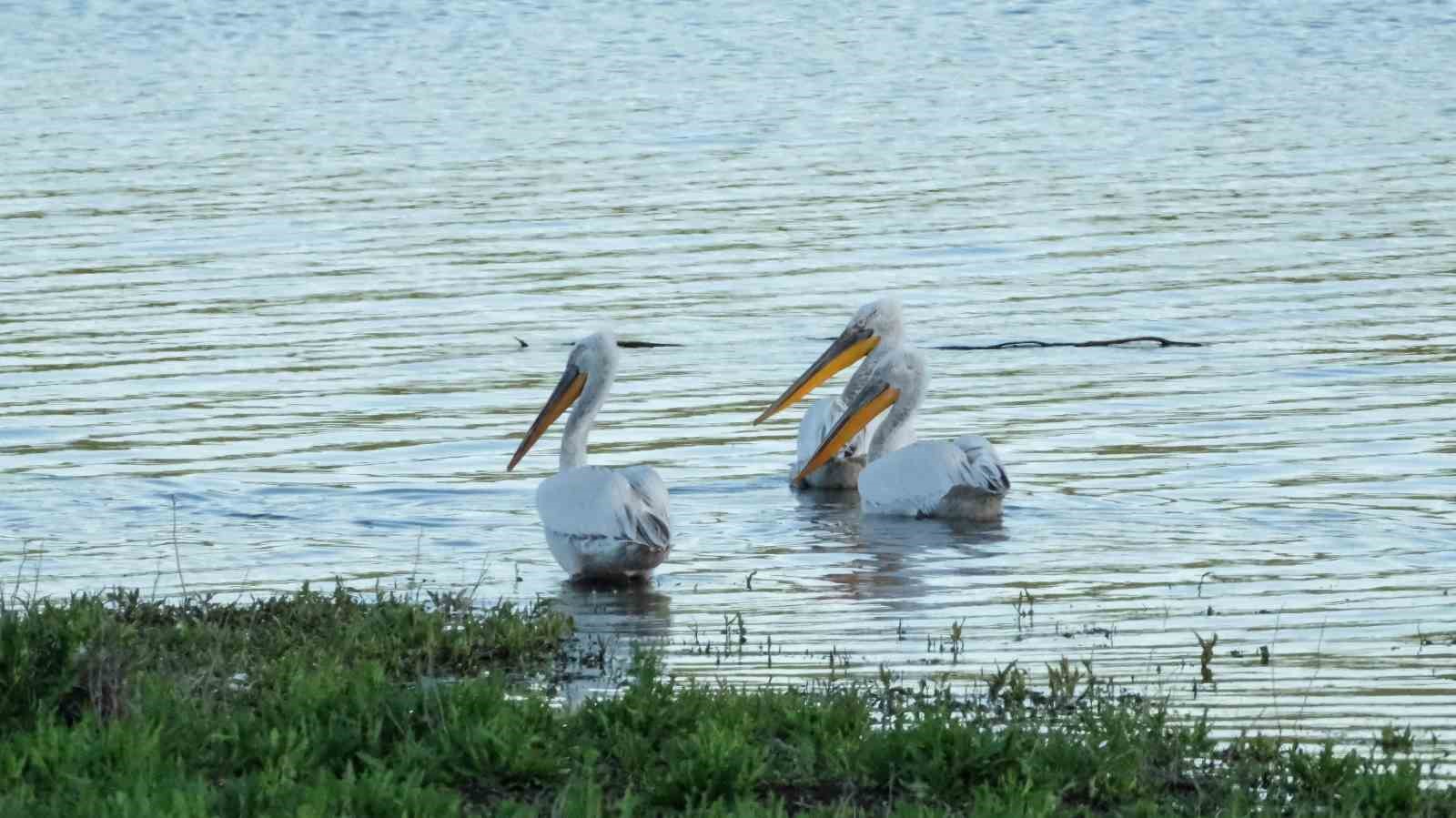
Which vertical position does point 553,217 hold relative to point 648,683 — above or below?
above

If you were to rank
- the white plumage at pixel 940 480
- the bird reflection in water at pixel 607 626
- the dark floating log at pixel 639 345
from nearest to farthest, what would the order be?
the bird reflection in water at pixel 607 626 < the white plumage at pixel 940 480 < the dark floating log at pixel 639 345

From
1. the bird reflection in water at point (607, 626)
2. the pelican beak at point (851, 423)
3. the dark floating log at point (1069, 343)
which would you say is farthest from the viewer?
the dark floating log at point (1069, 343)

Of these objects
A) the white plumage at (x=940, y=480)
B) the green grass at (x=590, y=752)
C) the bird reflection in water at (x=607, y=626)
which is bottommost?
the green grass at (x=590, y=752)

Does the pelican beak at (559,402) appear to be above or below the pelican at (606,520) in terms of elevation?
above

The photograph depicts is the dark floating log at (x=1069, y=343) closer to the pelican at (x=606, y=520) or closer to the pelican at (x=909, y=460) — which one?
the pelican at (x=909, y=460)

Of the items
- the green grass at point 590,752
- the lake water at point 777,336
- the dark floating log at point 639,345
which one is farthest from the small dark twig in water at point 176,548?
the dark floating log at point 639,345

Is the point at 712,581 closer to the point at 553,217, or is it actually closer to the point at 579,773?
the point at 579,773

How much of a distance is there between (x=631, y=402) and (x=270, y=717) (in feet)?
23.4

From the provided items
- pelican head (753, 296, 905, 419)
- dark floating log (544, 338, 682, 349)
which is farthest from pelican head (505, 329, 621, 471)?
dark floating log (544, 338, 682, 349)

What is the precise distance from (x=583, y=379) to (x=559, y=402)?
151 millimetres

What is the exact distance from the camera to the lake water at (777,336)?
8.76m

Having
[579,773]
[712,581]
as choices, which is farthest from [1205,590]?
[579,773]

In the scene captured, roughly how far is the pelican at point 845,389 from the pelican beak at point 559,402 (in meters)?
1.15

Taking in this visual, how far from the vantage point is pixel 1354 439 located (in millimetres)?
11414
